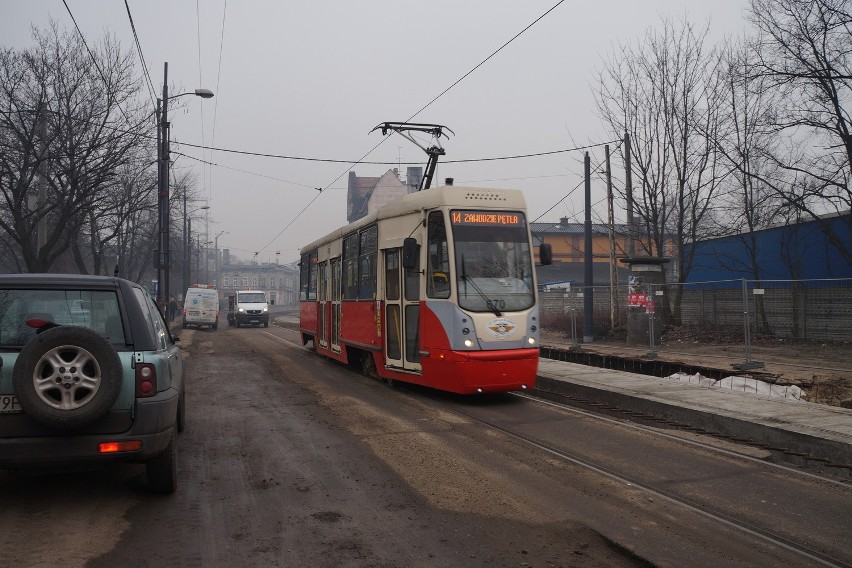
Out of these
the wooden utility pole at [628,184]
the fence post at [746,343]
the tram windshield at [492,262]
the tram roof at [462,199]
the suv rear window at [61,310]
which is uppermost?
the wooden utility pole at [628,184]

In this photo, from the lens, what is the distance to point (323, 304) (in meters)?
17.5

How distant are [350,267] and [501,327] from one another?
5.17m

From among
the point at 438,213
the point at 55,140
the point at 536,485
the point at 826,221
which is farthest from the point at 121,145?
the point at 826,221

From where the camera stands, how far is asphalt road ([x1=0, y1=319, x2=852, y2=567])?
4398 millimetres

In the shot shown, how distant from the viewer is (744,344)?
14.1 meters

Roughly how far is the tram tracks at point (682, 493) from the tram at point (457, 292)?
798 millimetres

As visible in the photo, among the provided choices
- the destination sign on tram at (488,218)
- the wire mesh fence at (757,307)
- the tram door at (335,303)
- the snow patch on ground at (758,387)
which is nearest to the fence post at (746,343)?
the wire mesh fence at (757,307)

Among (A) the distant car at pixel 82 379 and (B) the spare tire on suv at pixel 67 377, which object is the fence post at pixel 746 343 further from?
(B) the spare tire on suv at pixel 67 377

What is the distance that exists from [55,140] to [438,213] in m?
16.1

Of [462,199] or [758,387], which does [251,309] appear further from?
[758,387]

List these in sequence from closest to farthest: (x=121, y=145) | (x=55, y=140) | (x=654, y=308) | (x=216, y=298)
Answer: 1. (x=654, y=308)
2. (x=55, y=140)
3. (x=121, y=145)
4. (x=216, y=298)

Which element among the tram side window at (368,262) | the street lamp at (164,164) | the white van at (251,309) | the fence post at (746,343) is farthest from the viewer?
the white van at (251,309)

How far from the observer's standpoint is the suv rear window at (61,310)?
4969 mm

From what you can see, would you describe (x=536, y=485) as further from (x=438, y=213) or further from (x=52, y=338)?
(x=438, y=213)
